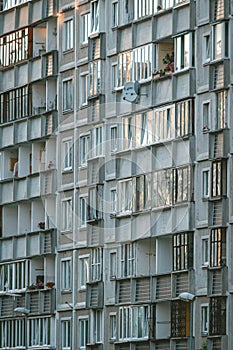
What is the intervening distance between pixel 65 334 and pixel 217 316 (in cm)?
1846

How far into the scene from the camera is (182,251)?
9944 cm

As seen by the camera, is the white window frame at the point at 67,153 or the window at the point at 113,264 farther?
the white window frame at the point at 67,153

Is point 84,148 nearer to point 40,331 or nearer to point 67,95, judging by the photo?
point 67,95

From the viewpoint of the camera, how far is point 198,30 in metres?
98.3

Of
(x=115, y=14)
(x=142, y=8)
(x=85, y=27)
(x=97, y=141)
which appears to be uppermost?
(x=85, y=27)

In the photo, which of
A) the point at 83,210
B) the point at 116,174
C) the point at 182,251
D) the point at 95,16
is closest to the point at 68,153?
the point at 83,210

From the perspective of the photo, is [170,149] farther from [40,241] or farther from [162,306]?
[40,241]

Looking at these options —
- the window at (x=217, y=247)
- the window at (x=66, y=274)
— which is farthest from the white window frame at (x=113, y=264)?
the window at (x=217, y=247)

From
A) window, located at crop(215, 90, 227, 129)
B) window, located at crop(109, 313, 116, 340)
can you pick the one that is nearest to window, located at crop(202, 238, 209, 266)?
window, located at crop(215, 90, 227, 129)

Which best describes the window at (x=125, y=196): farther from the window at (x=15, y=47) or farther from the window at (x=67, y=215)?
the window at (x=15, y=47)

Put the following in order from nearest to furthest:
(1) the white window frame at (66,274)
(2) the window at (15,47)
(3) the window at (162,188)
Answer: (3) the window at (162,188)
(1) the white window frame at (66,274)
(2) the window at (15,47)

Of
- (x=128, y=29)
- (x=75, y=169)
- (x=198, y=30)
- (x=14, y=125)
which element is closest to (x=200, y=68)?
(x=198, y=30)

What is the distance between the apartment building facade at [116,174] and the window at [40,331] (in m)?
0.10

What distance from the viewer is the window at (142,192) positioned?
103 m
